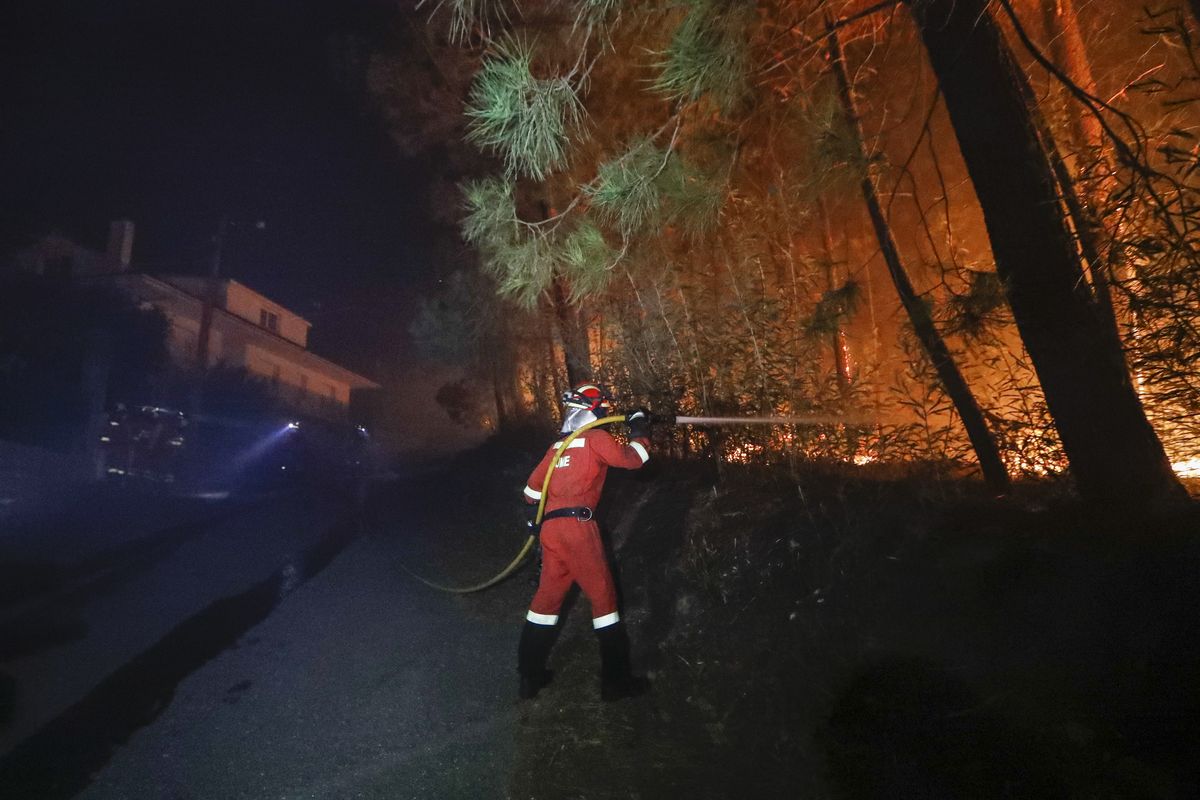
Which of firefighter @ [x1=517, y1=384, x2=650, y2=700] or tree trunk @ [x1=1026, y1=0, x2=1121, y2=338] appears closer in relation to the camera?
tree trunk @ [x1=1026, y1=0, x2=1121, y2=338]

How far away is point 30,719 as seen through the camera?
13.8ft

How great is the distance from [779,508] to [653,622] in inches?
49.4

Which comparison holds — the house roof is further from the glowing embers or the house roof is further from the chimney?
the glowing embers

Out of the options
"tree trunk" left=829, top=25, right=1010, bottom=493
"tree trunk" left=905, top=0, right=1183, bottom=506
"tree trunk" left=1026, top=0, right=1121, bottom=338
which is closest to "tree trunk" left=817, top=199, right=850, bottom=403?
"tree trunk" left=829, top=25, right=1010, bottom=493

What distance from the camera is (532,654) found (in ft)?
14.0

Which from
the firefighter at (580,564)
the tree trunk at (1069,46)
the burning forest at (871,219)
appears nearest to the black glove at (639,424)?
the firefighter at (580,564)

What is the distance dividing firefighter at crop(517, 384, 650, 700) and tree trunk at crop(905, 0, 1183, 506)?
94.9 inches

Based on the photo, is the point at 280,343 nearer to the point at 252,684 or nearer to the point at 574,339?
the point at 574,339

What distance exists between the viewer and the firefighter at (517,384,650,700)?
4.11 m

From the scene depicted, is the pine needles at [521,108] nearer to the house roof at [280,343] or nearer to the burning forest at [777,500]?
the burning forest at [777,500]

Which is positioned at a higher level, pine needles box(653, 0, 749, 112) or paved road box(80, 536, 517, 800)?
pine needles box(653, 0, 749, 112)

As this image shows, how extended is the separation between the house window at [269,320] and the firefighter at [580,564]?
32.2 m

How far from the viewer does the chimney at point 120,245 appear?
77.1 feet

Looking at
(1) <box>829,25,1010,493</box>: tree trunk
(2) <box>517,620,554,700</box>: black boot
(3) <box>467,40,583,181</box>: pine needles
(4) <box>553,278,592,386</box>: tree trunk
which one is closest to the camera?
(3) <box>467,40,583,181</box>: pine needles
